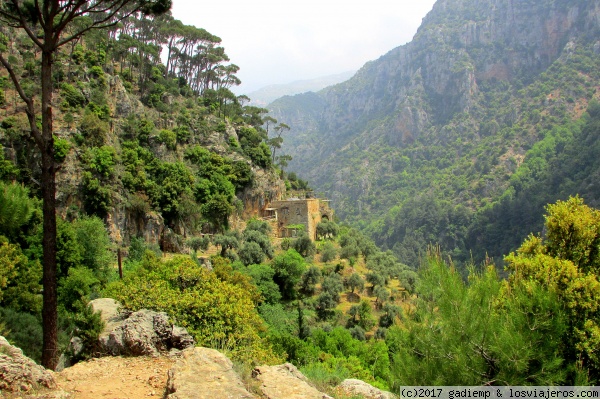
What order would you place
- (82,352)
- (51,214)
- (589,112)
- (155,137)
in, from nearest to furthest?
(82,352) < (51,214) < (155,137) < (589,112)

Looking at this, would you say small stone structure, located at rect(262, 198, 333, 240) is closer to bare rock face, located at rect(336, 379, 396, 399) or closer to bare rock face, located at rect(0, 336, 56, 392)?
bare rock face, located at rect(336, 379, 396, 399)

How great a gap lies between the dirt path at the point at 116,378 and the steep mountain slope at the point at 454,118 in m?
71.9

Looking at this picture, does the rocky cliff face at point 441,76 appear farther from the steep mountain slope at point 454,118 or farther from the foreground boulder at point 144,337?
the foreground boulder at point 144,337

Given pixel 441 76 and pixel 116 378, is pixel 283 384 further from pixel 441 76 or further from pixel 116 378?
pixel 441 76

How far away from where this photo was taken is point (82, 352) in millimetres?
7578

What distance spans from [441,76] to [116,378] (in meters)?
144

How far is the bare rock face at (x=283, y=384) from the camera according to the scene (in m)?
5.48

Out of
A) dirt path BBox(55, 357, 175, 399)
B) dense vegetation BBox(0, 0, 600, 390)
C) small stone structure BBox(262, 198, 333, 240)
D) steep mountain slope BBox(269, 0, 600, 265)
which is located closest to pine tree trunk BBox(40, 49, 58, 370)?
dense vegetation BBox(0, 0, 600, 390)

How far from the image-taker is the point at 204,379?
17.0ft

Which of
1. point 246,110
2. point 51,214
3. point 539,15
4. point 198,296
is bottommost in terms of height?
point 198,296

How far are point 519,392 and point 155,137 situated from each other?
1233 inches

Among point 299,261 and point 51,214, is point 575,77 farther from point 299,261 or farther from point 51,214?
point 51,214

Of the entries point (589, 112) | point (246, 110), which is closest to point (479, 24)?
point (589, 112)

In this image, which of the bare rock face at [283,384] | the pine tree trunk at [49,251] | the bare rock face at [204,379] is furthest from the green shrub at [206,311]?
the bare rock face at [204,379]
